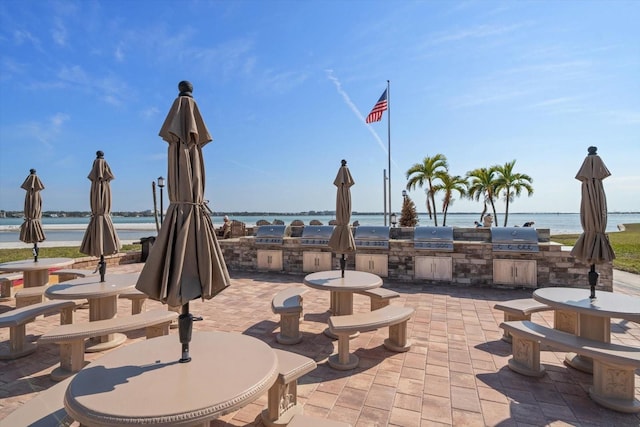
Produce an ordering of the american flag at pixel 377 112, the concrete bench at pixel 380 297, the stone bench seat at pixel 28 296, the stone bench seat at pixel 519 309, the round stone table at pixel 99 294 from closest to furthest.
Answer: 1. the round stone table at pixel 99 294
2. the stone bench seat at pixel 519 309
3. the concrete bench at pixel 380 297
4. the stone bench seat at pixel 28 296
5. the american flag at pixel 377 112

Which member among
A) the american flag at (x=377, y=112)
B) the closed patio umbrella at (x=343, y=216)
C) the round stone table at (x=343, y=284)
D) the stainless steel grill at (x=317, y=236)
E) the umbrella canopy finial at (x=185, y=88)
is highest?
the american flag at (x=377, y=112)

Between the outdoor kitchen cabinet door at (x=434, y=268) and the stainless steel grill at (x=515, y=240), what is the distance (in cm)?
118

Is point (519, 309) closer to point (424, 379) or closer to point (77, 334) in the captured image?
point (424, 379)

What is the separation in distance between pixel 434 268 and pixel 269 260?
4.80m

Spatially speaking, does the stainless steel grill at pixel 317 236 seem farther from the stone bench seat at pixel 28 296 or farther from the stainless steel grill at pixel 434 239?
the stone bench seat at pixel 28 296

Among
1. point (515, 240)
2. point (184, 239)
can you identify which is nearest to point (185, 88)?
point (184, 239)

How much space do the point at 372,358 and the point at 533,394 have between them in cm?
173

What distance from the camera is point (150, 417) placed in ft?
5.17

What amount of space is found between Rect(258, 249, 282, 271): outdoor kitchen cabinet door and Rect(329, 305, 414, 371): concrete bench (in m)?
5.66

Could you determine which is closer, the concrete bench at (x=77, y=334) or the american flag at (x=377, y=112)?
the concrete bench at (x=77, y=334)

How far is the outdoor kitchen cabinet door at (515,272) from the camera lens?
7.40 metres

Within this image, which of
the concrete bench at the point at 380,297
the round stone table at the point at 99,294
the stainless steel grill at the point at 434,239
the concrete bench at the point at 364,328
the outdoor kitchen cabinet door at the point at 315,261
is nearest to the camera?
the concrete bench at the point at 364,328

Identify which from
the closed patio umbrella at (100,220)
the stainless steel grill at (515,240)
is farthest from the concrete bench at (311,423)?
the stainless steel grill at (515,240)

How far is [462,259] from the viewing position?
26.2 feet
